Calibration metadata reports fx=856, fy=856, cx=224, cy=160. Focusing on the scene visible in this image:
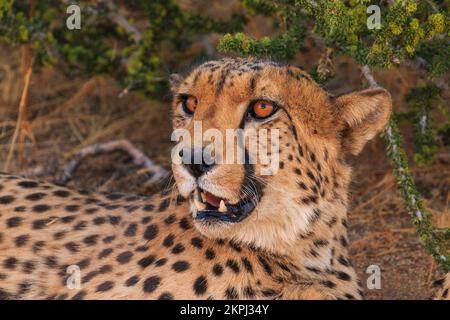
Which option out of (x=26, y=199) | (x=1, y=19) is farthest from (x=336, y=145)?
(x=1, y=19)

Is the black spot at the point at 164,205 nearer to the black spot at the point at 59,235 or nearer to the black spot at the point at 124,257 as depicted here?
the black spot at the point at 124,257

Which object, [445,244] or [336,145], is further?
[445,244]

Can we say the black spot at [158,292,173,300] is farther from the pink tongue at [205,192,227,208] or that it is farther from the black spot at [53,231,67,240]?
the black spot at [53,231,67,240]

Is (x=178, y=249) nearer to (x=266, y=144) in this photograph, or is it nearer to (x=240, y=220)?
(x=240, y=220)

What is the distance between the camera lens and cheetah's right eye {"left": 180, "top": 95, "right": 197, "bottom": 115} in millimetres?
2828

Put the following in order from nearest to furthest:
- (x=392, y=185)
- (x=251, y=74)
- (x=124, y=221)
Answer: (x=251, y=74), (x=124, y=221), (x=392, y=185)

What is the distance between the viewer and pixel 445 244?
315 centimetres

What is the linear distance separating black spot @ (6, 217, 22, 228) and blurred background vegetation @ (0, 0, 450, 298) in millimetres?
823

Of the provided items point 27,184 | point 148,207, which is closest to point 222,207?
point 148,207

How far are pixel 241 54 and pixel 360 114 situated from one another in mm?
522

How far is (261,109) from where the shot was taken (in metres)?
2.70

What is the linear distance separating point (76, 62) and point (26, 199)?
150 cm
